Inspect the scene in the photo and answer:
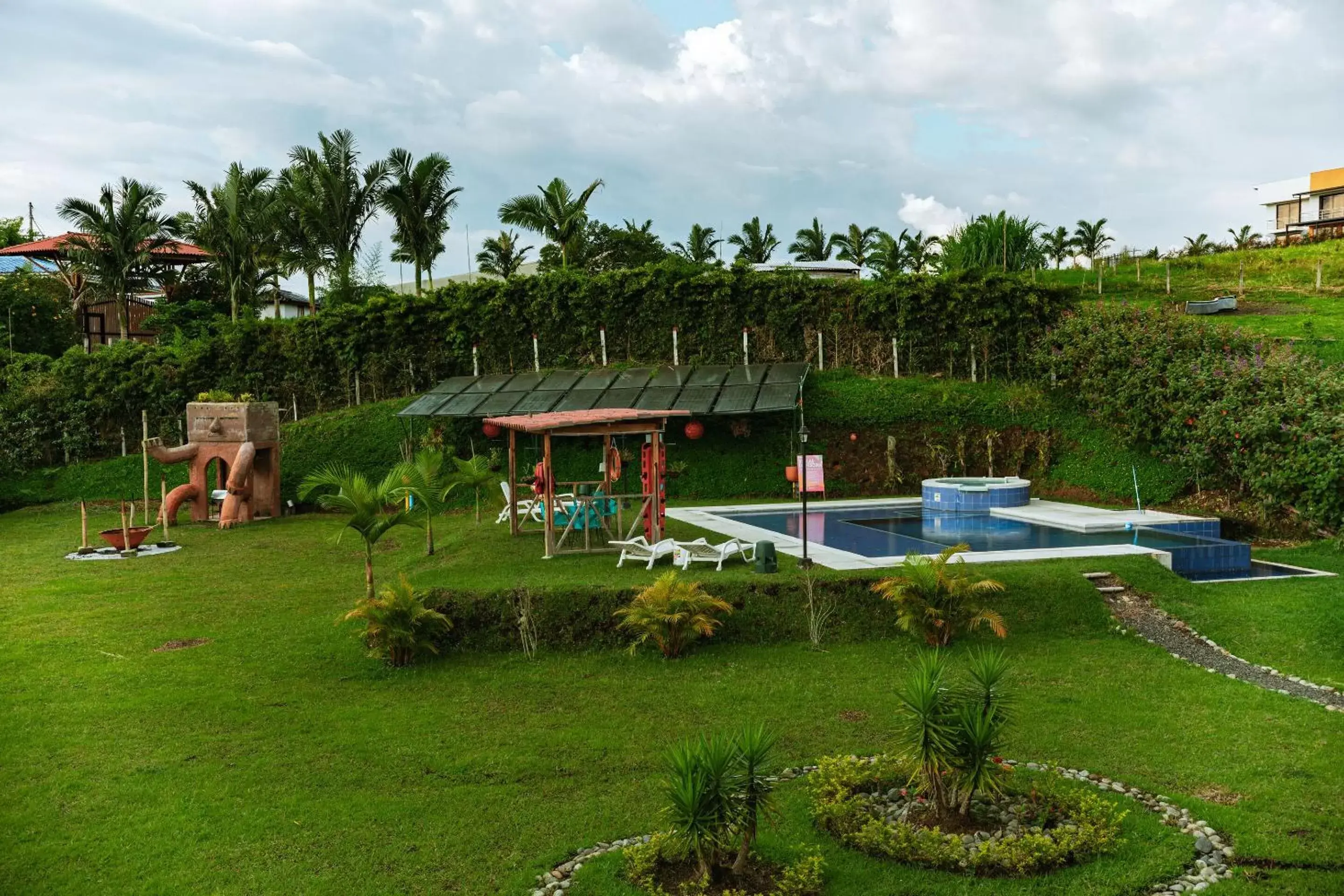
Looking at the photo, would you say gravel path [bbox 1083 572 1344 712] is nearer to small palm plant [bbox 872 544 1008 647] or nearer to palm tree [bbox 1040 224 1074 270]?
small palm plant [bbox 872 544 1008 647]

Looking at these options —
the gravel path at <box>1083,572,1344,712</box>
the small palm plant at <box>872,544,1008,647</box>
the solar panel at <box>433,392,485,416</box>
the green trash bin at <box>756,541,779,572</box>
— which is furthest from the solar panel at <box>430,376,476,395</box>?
the gravel path at <box>1083,572,1344,712</box>

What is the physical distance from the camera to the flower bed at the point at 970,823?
498 cm

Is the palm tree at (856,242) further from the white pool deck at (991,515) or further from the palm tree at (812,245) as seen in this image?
the white pool deck at (991,515)

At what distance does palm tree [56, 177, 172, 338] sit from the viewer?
1256 inches

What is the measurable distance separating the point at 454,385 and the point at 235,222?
13670mm

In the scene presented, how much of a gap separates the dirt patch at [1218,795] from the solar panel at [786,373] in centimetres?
1604

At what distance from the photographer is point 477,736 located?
7.34m

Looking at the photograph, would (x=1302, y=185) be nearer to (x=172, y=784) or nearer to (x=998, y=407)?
(x=998, y=407)

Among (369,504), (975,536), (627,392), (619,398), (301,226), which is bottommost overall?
(975,536)

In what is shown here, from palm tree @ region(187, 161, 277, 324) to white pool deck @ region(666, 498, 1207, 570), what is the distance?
70.7 ft

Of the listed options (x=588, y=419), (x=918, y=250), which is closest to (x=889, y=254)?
(x=918, y=250)

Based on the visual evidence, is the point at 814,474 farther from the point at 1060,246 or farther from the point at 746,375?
the point at 1060,246

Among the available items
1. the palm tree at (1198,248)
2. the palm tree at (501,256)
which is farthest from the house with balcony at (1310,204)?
the palm tree at (501,256)

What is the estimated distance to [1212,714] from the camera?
7.40m
